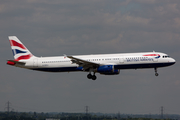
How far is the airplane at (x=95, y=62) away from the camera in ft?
234

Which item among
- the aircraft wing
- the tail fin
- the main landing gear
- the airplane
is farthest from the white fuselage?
the tail fin

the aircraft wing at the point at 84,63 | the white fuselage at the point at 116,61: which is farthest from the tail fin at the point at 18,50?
the aircraft wing at the point at 84,63

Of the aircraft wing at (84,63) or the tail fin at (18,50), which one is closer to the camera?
the aircraft wing at (84,63)

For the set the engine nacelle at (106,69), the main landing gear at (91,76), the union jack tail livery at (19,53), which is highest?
the union jack tail livery at (19,53)

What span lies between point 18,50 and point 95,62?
19990mm

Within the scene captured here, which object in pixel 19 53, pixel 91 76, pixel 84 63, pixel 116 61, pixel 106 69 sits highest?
pixel 19 53

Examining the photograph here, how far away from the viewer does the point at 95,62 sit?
73750mm

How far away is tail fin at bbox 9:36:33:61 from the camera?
8000cm

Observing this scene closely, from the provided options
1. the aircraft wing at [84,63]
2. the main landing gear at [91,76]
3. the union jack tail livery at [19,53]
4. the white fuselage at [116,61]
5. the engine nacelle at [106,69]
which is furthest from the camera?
the union jack tail livery at [19,53]

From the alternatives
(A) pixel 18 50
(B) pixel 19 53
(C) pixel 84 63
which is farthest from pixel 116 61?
(A) pixel 18 50

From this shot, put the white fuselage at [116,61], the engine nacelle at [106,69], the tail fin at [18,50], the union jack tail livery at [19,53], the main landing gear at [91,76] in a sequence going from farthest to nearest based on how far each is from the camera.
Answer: the tail fin at [18,50], the union jack tail livery at [19,53], the main landing gear at [91,76], the white fuselage at [116,61], the engine nacelle at [106,69]

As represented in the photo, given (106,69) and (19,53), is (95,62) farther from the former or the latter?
(19,53)

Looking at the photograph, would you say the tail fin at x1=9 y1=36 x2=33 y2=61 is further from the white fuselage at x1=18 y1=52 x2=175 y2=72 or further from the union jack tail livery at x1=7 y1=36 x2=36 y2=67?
the white fuselage at x1=18 y1=52 x2=175 y2=72

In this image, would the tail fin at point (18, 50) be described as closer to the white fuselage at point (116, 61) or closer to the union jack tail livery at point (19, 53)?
the union jack tail livery at point (19, 53)
